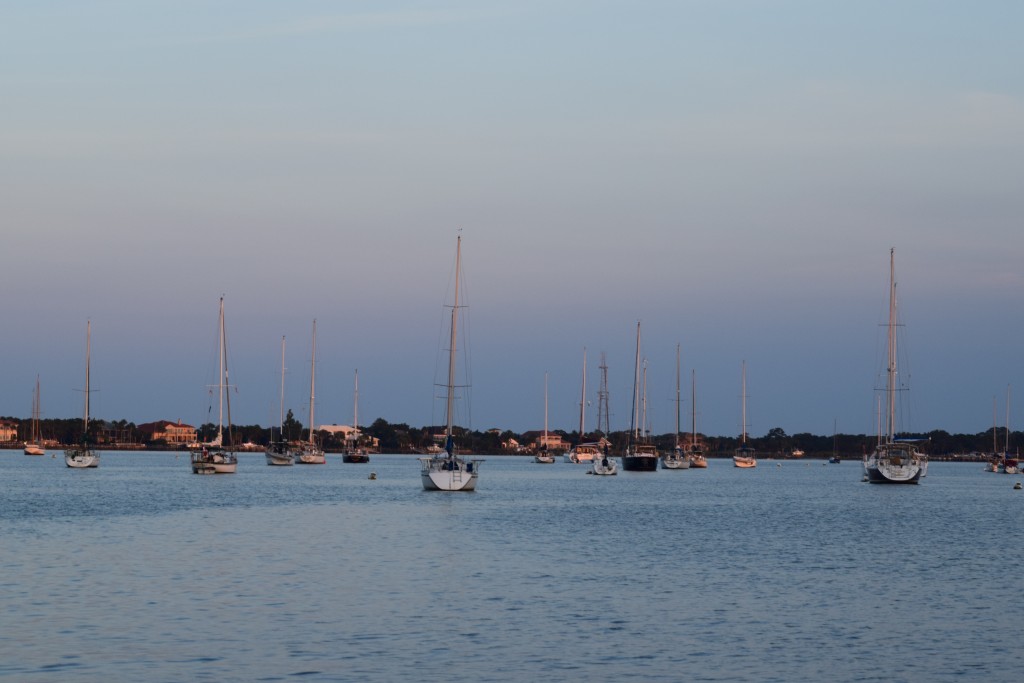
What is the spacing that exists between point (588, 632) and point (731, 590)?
394 inches

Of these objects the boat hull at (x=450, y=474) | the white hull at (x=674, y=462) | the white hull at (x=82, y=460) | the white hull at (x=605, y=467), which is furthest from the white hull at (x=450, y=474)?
the white hull at (x=674, y=462)

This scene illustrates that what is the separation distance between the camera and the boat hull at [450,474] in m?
92.3

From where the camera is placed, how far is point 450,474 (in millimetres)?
92812

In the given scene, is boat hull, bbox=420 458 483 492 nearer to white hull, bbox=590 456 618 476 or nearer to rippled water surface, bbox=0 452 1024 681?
rippled water surface, bbox=0 452 1024 681

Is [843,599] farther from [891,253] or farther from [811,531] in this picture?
[891,253]

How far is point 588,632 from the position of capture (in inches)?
1249

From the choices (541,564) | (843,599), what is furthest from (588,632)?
(541,564)

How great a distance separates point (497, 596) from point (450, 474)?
Answer: 54700mm

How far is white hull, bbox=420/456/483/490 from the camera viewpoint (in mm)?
92312

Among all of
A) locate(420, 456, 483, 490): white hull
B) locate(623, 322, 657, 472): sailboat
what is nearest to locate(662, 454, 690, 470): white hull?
locate(623, 322, 657, 472): sailboat

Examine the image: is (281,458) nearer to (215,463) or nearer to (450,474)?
(215,463)


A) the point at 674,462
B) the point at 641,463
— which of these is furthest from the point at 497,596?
the point at 674,462

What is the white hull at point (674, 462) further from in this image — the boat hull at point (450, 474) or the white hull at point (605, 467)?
the boat hull at point (450, 474)

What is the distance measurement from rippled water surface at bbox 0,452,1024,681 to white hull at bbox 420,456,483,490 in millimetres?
14224
